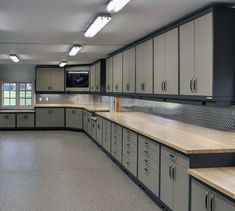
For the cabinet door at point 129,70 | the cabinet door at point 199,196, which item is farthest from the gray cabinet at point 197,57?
the cabinet door at point 129,70

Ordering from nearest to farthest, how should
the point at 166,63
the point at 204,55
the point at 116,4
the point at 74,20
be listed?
1. the point at 116,4
2. the point at 204,55
3. the point at 74,20
4. the point at 166,63

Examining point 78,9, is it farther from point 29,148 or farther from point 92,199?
point 29,148

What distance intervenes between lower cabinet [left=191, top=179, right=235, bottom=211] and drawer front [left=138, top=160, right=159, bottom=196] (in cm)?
108

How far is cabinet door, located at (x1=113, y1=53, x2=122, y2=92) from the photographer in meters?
8.01

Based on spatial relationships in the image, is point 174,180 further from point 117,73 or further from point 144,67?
point 117,73

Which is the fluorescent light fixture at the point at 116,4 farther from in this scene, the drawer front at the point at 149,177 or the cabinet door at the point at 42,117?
the cabinet door at the point at 42,117

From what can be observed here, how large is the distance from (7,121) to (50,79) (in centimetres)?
221

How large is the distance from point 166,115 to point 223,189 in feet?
12.2

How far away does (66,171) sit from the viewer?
19.3ft

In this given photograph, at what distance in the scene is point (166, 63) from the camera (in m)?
5.12

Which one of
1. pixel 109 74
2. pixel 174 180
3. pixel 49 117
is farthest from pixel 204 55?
pixel 49 117

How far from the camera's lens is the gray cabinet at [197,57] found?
3.83 metres

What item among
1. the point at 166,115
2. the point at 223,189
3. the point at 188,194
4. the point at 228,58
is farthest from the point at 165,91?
the point at 223,189

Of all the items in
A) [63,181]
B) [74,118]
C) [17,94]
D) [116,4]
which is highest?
[116,4]
